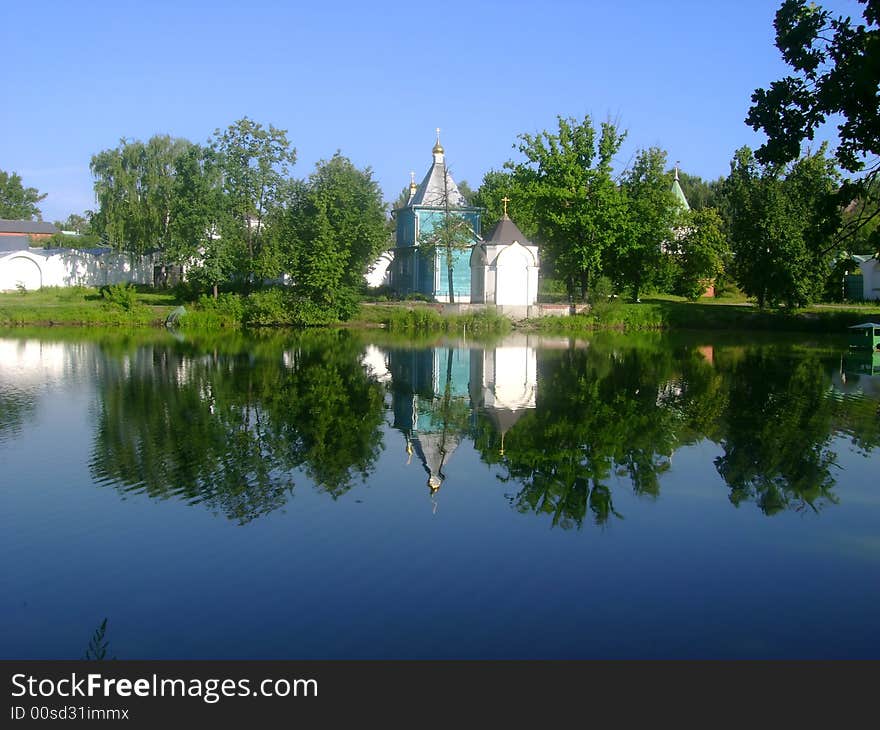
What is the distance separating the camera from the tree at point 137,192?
54.6 metres

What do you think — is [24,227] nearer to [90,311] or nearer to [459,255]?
[90,311]

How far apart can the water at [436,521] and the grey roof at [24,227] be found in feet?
245

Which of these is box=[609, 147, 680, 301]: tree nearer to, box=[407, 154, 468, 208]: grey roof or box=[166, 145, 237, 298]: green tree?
box=[407, 154, 468, 208]: grey roof

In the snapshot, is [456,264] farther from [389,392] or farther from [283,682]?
[283,682]

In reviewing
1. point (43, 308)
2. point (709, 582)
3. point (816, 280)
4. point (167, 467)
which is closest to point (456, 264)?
point (816, 280)

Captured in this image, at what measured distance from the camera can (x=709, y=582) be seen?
909 cm

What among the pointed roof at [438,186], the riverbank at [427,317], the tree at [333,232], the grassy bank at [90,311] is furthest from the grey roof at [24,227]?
the pointed roof at [438,186]

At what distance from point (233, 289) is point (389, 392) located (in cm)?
3360

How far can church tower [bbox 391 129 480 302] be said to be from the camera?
52.9m

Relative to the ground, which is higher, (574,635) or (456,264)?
(456,264)

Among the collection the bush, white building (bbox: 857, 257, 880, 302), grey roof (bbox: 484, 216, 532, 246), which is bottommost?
the bush

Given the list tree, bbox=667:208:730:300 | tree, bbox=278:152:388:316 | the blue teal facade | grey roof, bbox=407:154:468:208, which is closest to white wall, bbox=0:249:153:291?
tree, bbox=278:152:388:316

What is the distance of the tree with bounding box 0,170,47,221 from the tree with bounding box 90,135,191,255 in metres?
57.0

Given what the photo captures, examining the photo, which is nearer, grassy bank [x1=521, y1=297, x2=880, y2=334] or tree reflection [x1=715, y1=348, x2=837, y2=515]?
tree reflection [x1=715, y1=348, x2=837, y2=515]
